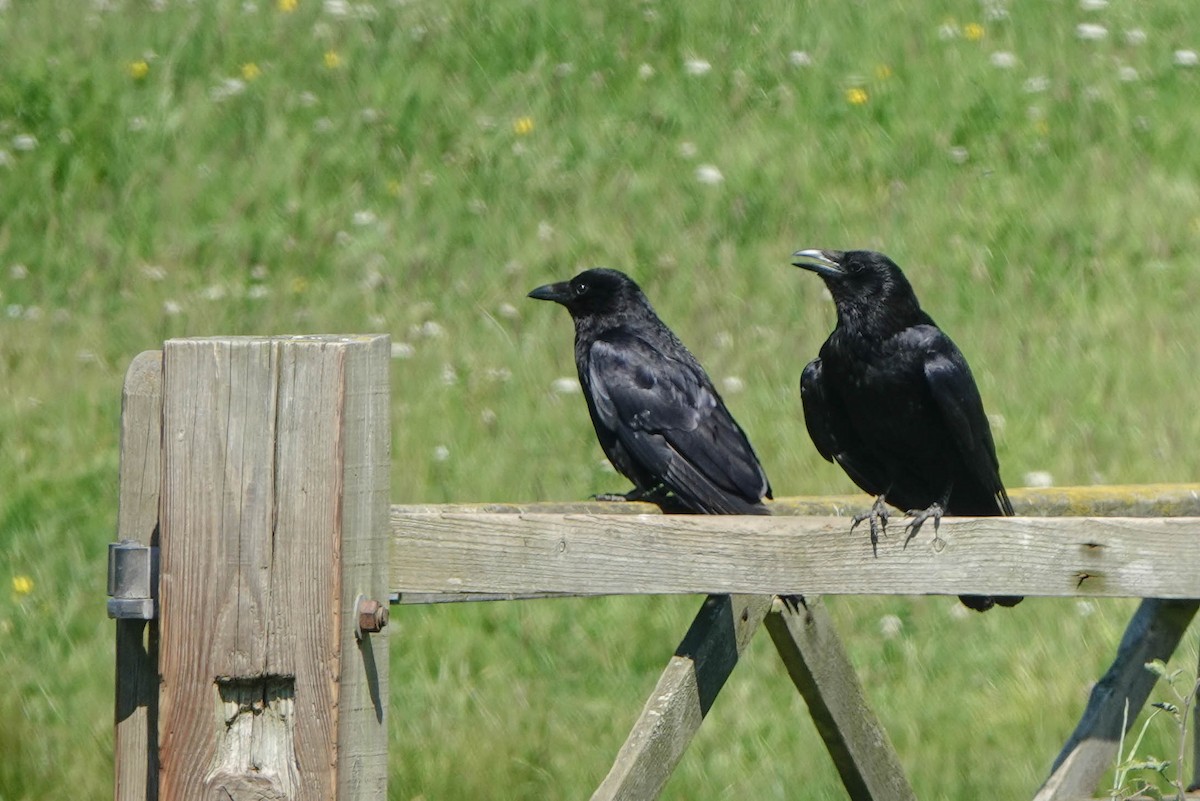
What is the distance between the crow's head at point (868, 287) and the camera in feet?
14.8

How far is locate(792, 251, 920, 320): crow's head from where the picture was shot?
4.52 m

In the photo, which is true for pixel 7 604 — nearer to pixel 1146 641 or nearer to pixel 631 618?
pixel 631 618

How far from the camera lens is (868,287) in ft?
14.9

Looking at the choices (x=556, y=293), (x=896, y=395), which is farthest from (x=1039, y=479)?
(x=896, y=395)

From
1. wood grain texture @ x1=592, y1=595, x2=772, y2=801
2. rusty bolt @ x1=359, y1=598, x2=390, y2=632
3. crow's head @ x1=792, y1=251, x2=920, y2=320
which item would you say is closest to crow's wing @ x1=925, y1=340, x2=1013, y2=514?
crow's head @ x1=792, y1=251, x2=920, y2=320

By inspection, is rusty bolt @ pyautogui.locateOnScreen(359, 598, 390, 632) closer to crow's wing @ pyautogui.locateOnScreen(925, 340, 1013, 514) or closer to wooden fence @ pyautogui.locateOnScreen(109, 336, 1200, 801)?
wooden fence @ pyautogui.locateOnScreen(109, 336, 1200, 801)

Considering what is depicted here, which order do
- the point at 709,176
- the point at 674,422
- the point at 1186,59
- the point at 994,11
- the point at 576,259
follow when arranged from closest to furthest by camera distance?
the point at 674,422
the point at 576,259
the point at 709,176
the point at 1186,59
the point at 994,11

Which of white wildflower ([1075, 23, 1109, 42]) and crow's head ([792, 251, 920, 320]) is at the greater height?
white wildflower ([1075, 23, 1109, 42])

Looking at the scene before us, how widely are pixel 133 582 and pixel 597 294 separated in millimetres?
3530

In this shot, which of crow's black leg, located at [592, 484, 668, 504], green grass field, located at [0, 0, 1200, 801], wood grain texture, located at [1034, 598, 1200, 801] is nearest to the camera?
wood grain texture, located at [1034, 598, 1200, 801]

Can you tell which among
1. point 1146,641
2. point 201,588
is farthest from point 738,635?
point 201,588

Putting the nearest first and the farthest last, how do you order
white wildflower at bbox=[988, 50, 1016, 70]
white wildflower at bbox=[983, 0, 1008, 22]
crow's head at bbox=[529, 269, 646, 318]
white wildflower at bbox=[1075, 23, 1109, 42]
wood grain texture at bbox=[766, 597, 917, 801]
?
wood grain texture at bbox=[766, 597, 917, 801] < crow's head at bbox=[529, 269, 646, 318] < white wildflower at bbox=[988, 50, 1016, 70] < white wildflower at bbox=[1075, 23, 1109, 42] < white wildflower at bbox=[983, 0, 1008, 22]

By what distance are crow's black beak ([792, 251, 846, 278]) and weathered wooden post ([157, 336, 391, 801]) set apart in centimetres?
237

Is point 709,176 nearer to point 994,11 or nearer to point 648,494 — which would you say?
point 994,11
